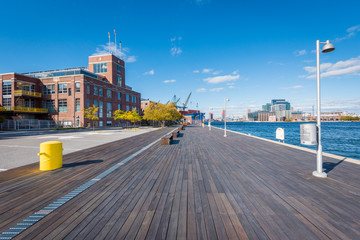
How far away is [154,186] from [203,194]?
1.46m

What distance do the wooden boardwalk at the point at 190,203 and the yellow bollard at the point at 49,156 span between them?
1.14 feet

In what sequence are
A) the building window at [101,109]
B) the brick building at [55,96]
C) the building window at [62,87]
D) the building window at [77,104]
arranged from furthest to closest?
the building window at [101,109] → the building window at [62,87] → the building window at [77,104] → the brick building at [55,96]

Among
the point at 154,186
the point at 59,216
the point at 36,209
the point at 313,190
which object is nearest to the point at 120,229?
the point at 59,216

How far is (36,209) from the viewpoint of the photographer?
3527 millimetres

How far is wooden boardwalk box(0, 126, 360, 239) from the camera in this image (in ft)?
9.21

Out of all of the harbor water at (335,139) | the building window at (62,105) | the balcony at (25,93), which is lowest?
the harbor water at (335,139)

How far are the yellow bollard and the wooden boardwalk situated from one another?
1.14 ft

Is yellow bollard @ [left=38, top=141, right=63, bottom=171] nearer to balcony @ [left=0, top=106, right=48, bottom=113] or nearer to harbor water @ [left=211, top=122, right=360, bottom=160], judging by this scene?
harbor water @ [left=211, top=122, right=360, bottom=160]

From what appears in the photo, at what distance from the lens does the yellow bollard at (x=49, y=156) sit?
6234 mm

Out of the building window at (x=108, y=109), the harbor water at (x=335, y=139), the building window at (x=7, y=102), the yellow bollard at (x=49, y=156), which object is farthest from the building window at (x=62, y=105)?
the harbor water at (x=335, y=139)

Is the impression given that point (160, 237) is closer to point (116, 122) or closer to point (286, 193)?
point (286, 193)

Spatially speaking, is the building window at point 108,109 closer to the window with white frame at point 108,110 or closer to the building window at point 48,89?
the window with white frame at point 108,110

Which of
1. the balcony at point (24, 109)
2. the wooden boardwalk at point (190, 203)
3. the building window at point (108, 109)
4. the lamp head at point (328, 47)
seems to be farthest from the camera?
the building window at point (108, 109)

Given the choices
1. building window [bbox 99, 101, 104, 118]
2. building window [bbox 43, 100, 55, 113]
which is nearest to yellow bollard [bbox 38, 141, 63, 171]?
building window [bbox 99, 101, 104, 118]
